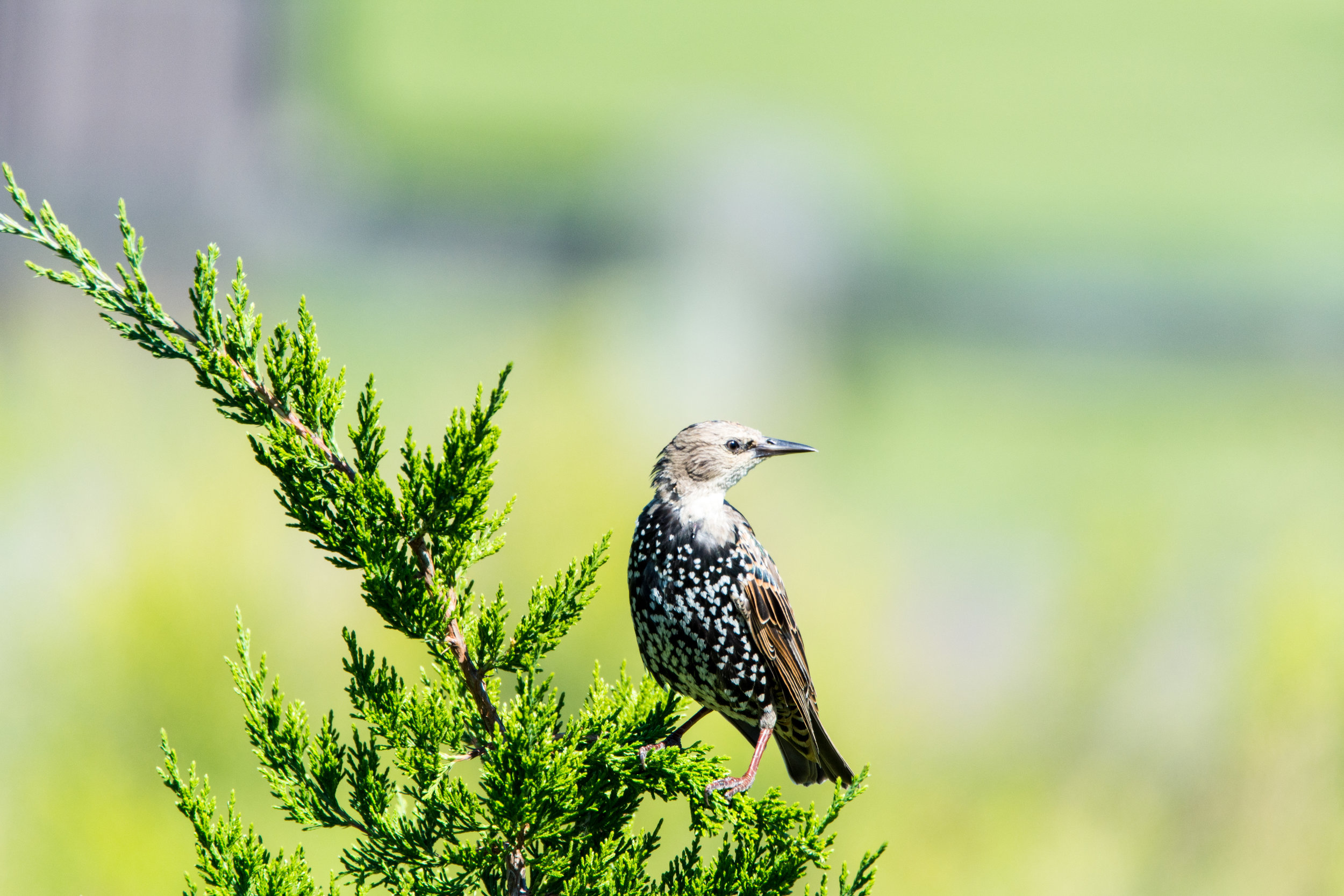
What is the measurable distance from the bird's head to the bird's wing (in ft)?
0.60

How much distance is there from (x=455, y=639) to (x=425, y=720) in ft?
0.59

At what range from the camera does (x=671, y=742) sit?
3.46 m

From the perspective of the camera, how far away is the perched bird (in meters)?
3.47

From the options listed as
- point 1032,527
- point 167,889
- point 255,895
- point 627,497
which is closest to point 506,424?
point 627,497

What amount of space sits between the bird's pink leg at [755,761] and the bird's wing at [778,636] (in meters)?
0.06

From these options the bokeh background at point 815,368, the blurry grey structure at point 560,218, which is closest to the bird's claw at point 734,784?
the bokeh background at point 815,368

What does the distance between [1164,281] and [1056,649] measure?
37424 millimetres

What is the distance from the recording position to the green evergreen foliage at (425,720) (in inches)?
91.1

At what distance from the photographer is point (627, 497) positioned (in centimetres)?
1093

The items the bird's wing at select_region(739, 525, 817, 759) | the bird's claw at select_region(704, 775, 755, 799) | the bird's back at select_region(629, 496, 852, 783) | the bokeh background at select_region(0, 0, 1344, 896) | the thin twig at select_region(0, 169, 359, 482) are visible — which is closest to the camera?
the thin twig at select_region(0, 169, 359, 482)

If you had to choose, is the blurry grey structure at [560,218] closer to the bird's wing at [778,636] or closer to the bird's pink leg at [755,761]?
the bird's wing at [778,636]

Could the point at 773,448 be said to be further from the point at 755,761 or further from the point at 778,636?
the point at 755,761

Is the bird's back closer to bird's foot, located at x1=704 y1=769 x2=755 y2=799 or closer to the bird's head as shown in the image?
the bird's head

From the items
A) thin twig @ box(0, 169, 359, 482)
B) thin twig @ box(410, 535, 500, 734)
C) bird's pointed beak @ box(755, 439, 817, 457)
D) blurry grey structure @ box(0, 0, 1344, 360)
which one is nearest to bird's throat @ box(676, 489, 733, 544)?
bird's pointed beak @ box(755, 439, 817, 457)
